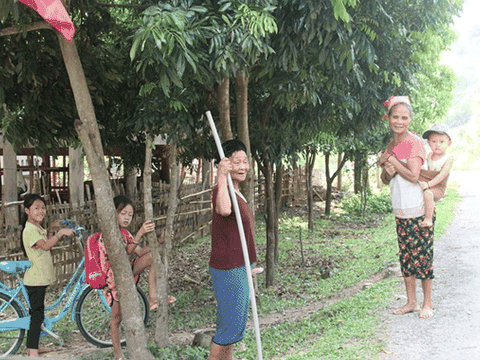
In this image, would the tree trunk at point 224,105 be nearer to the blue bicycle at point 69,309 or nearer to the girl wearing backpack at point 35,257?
the blue bicycle at point 69,309

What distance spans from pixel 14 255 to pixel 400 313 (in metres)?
5.52

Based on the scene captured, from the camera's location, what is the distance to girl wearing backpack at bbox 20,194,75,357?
4.86 m

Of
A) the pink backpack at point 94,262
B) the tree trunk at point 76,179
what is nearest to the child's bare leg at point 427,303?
the pink backpack at point 94,262

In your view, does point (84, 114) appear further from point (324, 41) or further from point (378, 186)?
point (378, 186)

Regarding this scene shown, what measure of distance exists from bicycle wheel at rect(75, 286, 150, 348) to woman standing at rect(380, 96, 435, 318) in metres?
2.69

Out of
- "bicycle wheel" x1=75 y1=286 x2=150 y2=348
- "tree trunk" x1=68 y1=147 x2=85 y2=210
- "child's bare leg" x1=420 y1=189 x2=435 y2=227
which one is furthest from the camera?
"tree trunk" x1=68 y1=147 x2=85 y2=210

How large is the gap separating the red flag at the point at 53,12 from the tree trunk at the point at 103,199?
567 millimetres

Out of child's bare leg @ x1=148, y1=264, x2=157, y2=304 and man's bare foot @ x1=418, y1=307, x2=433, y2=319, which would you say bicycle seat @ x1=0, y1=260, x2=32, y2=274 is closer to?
child's bare leg @ x1=148, y1=264, x2=157, y2=304

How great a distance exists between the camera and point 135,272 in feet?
16.9

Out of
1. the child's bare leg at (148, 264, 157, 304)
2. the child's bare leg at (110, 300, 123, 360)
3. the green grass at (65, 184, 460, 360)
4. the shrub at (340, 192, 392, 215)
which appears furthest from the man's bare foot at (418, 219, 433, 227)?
the shrub at (340, 192, 392, 215)

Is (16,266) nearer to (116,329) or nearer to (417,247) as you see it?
(116,329)

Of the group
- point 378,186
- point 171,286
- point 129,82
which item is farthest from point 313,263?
point 378,186

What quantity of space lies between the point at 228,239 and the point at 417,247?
2019 millimetres

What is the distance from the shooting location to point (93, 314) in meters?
5.46
